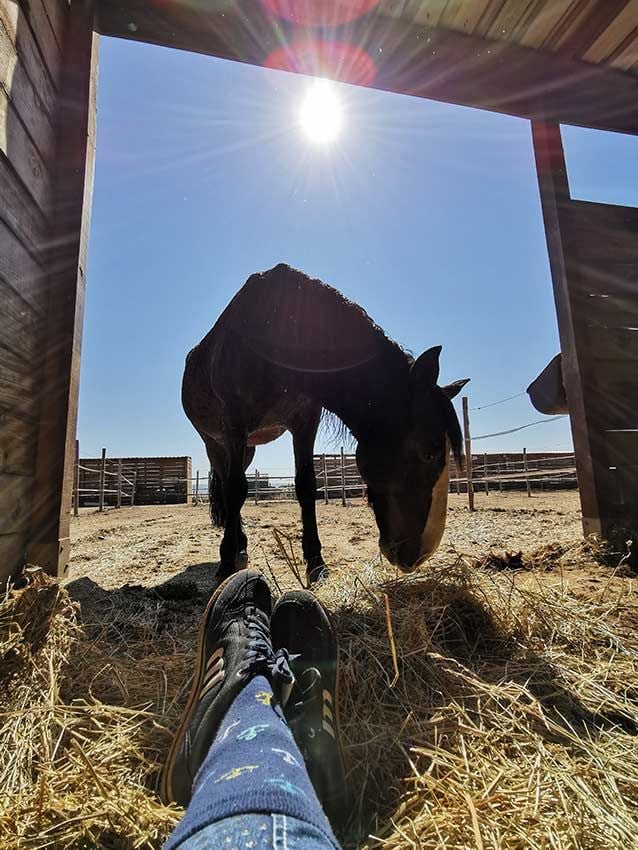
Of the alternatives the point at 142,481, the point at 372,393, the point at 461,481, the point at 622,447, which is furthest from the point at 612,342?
the point at 142,481

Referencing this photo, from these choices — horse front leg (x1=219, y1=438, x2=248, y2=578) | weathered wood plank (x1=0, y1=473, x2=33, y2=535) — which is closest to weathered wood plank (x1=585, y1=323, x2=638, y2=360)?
horse front leg (x1=219, y1=438, x2=248, y2=578)

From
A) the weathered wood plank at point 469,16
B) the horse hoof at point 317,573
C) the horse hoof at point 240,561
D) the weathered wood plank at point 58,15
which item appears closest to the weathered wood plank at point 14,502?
the horse hoof at point 240,561

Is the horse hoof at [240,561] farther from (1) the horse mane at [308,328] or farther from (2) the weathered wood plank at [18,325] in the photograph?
(2) the weathered wood plank at [18,325]

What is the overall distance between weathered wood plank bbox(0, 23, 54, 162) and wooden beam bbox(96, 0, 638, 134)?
140cm

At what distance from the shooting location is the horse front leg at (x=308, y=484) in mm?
2650

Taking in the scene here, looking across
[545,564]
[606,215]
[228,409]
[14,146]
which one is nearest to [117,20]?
[14,146]

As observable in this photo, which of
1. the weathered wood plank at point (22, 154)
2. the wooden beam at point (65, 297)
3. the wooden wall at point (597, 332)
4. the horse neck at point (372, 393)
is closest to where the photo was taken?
the weathered wood plank at point (22, 154)

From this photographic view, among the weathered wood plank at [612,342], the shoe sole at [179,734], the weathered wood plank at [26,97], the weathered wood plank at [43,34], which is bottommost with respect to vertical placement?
the shoe sole at [179,734]

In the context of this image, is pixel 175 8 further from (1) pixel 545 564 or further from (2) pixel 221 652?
(1) pixel 545 564

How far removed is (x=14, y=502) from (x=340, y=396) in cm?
167

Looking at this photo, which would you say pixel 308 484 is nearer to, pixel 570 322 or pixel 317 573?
pixel 317 573

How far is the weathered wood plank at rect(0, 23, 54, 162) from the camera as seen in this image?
1.67 meters

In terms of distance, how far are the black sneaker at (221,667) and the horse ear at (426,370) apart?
4.42ft

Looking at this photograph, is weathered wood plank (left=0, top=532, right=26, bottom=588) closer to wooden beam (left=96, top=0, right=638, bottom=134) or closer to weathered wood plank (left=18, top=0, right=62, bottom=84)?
weathered wood plank (left=18, top=0, right=62, bottom=84)
